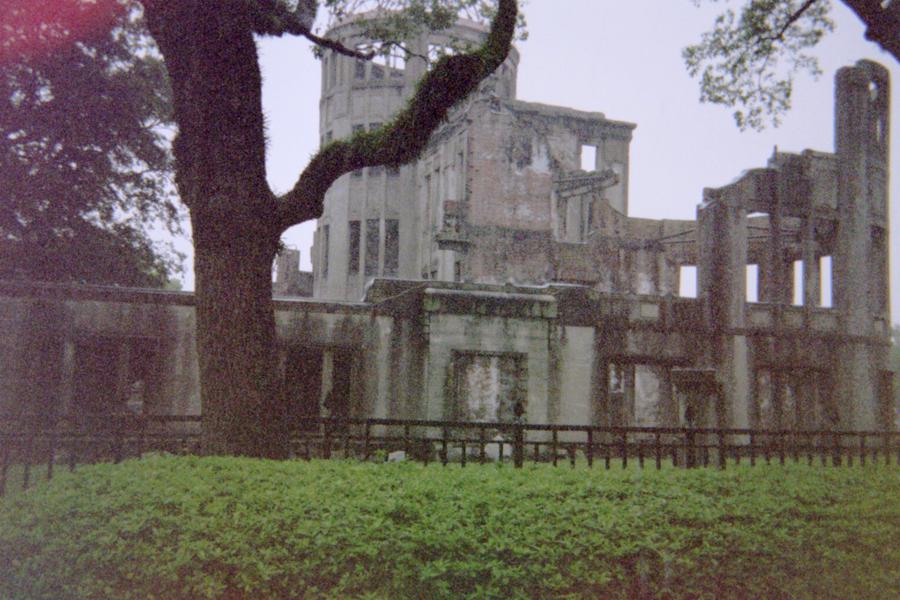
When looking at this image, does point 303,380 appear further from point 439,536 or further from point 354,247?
point 354,247

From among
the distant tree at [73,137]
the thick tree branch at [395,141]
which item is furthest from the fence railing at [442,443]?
the distant tree at [73,137]

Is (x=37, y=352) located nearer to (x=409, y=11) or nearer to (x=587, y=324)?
(x=409, y=11)

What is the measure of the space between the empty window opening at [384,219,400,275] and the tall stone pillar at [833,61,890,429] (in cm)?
1944

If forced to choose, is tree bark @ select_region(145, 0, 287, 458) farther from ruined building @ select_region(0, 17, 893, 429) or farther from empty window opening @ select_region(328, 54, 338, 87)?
empty window opening @ select_region(328, 54, 338, 87)

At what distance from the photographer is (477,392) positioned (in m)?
15.8

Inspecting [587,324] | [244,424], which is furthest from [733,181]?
[244,424]

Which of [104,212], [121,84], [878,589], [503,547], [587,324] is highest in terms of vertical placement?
[121,84]

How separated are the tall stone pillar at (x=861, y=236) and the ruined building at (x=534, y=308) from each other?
0.06 metres

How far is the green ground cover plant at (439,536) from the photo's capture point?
4.71 metres

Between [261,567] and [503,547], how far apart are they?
4.55 feet

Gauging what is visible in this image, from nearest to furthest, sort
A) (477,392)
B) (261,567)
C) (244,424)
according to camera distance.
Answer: (261,567), (244,424), (477,392)

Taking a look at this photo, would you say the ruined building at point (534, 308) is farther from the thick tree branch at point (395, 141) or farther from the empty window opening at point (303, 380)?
the thick tree branch at point (395, 141)

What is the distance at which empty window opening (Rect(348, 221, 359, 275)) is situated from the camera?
38656 mm

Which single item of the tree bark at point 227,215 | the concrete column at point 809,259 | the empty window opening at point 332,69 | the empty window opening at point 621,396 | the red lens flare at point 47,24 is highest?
the empty window opening at point 332,69
